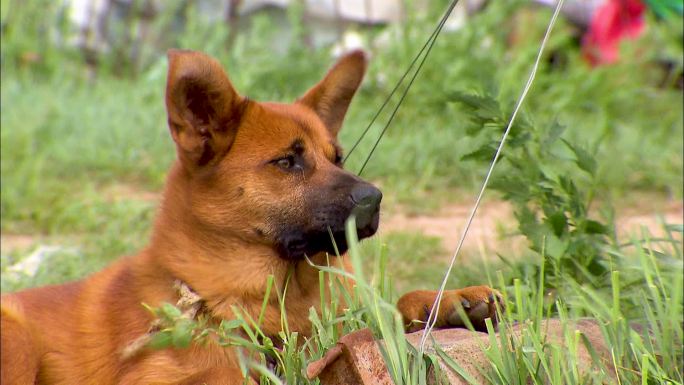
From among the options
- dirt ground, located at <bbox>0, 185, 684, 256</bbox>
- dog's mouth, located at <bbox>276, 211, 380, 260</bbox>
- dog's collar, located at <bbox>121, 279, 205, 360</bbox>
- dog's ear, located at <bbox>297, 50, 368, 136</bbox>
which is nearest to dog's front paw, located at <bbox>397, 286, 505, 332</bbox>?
dog's mouth, located at <bbox>276, 211, 380, 260</bbox>

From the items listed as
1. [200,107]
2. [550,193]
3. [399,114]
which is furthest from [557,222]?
[399,114]

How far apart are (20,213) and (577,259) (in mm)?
3185

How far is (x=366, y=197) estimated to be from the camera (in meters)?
3.04

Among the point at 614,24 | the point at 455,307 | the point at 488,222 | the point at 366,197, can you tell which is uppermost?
the point at 614,24

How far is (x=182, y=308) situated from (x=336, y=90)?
1.04m

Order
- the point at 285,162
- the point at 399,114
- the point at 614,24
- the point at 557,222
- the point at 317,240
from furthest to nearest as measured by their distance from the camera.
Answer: the point at 614,24 < the point at 399,114 < the point at 557,222 < the point at 285,162 < the point at 317,240

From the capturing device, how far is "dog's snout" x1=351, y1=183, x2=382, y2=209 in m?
3.04

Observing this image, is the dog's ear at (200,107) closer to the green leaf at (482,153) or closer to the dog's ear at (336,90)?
the dog's ear at (336,90)

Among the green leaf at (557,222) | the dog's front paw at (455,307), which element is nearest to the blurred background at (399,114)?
the green leaf at (557,222)

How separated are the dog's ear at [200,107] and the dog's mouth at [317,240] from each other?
1.17 ft

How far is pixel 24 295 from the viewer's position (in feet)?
11.1

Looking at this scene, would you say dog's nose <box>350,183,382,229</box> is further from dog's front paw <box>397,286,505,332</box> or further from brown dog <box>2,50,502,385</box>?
dog's front paw <box>397,286,505,332</box>

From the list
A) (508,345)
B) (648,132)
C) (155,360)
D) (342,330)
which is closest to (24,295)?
(155,360)

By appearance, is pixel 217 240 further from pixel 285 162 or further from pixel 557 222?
pixel 557 222
